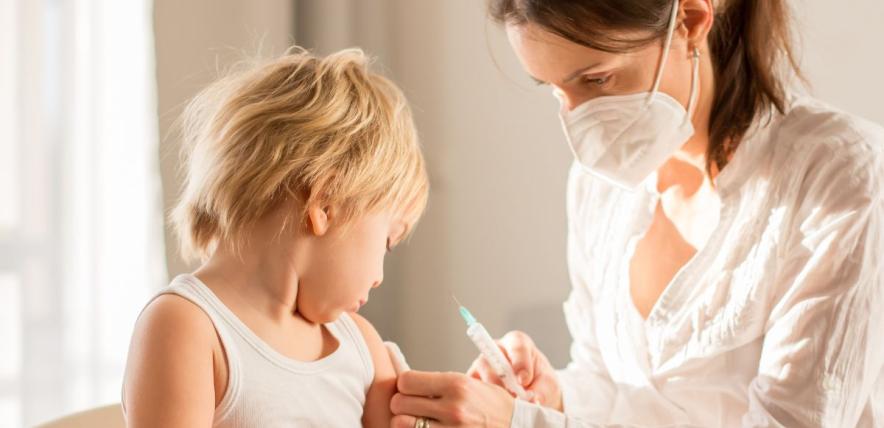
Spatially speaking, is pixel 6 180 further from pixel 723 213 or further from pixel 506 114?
pixel 723 213

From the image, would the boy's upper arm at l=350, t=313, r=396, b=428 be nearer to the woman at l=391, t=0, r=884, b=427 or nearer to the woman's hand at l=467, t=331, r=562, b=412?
the woman at l=391, t=0, r=884, b=427

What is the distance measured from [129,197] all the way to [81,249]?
15 centimetres

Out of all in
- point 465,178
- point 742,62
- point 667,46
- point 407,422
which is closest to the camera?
point 407,422

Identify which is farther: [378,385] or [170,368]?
[378,385]

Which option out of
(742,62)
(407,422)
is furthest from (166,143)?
(742,62)

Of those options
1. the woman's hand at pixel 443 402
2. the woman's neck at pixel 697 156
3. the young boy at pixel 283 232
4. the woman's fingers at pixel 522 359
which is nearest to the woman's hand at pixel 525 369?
the woman's fingers at pixel 522 359

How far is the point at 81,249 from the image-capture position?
210cm

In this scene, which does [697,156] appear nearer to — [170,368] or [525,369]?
[525,369]

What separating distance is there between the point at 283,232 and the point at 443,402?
0.31 metres

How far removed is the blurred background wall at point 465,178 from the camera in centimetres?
254

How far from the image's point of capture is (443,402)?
1281 millimetres

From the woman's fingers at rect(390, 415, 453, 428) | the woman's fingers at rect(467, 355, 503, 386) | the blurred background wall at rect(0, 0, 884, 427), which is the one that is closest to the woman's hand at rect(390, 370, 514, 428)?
the woman's fingers at rect(390, 415, 453, 428)

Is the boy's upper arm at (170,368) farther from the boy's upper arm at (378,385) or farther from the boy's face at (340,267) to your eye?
the boy's upper arm at (378,385)

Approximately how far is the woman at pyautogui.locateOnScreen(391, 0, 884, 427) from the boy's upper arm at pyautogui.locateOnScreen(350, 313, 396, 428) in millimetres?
22
